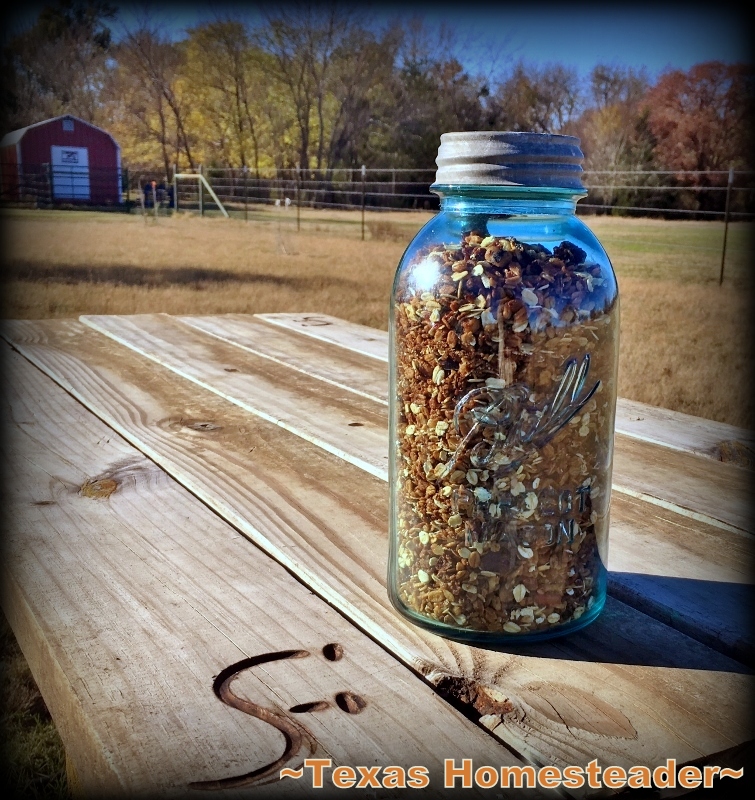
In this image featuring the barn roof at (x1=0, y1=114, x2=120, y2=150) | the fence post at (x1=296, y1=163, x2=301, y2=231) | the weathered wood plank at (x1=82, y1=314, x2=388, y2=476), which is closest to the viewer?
the weathered wood plank at (x1=82, y1=314, x2=388, y2=476)

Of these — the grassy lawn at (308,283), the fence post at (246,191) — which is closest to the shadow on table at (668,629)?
the grassy lawn at (308,283)

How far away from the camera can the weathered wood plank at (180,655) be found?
541 millimetres

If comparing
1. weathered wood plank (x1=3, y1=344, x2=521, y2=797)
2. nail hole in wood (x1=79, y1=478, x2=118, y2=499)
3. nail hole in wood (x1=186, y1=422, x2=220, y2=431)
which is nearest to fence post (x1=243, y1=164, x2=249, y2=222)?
nail hole in wood (x1=186, y1=422, x2=220, y2=431)

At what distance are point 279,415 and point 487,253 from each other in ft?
2.47

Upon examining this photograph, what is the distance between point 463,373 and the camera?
2.22 ft

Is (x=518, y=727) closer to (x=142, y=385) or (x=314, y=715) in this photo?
(x=314, y=715)

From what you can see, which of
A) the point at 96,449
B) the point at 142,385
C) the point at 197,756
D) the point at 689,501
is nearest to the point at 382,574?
the point at 197,756

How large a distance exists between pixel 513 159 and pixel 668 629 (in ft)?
1.35

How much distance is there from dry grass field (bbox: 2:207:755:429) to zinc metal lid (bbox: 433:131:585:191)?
2693 mm

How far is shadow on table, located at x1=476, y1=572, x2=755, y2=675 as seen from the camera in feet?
2.18

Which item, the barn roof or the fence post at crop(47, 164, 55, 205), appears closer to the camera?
the barn roof

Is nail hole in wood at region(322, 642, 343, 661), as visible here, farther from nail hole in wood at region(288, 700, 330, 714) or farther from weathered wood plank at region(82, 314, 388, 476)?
weathered wood plank at region(82, 314, 388, 476)

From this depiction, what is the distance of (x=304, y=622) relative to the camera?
0.71 meters

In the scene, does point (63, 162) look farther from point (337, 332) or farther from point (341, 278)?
point (337, 332)
